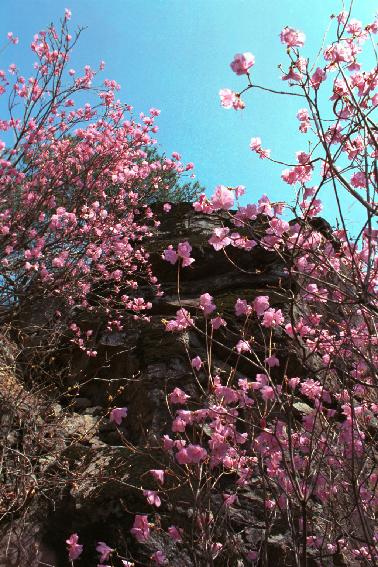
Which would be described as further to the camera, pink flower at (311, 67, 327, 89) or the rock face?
the rock face

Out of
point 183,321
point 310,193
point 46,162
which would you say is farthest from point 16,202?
point 310,193

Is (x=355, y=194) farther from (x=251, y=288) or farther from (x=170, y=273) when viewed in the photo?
(x=170, y=273)

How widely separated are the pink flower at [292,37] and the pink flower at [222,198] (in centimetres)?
97

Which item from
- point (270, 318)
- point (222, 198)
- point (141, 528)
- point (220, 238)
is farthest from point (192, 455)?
point (222, 198)

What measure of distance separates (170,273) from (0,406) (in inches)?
176

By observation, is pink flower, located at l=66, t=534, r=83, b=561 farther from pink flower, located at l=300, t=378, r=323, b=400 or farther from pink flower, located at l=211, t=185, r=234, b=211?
pink flower, located at l=211, t=185, r=234, b=211

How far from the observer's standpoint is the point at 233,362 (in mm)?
6465

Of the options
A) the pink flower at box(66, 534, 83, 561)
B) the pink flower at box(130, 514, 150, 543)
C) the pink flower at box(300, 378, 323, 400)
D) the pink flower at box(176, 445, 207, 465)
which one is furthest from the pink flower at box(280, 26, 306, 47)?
the pink flower at box(66, 534, 83, 561)

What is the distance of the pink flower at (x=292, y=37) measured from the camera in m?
2.95

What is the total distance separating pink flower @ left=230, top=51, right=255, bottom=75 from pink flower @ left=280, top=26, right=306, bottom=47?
27 centimetres

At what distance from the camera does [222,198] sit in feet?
10.1

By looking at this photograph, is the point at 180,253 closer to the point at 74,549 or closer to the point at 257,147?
the point at 257,147

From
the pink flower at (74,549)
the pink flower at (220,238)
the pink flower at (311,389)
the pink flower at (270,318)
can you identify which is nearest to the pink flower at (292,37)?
the pink flower at (220,238)

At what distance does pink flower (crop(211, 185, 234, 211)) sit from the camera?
3.07 metres
